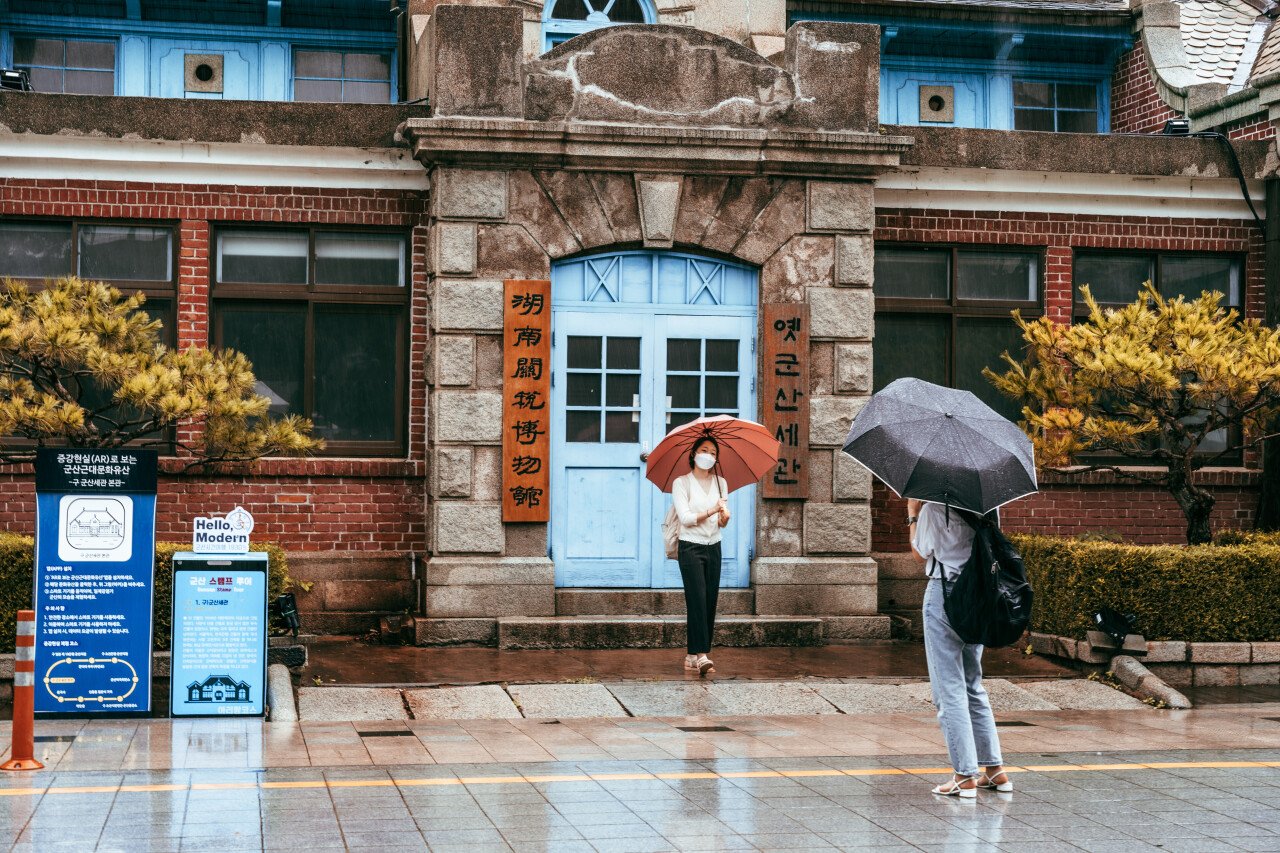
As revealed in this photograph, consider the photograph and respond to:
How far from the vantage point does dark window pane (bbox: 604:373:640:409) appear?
14.0m

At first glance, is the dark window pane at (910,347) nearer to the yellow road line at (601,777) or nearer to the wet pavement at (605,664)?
the wet pavement at (605,664)

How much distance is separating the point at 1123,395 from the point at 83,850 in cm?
921

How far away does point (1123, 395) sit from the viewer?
13.2 metres

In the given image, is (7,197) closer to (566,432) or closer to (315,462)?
(315,462)

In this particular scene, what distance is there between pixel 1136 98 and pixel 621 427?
26.7 feet

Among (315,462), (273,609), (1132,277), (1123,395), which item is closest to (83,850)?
(273,609)

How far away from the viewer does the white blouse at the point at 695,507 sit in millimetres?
12250

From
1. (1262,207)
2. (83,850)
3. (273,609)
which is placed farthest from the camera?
(1262,207)

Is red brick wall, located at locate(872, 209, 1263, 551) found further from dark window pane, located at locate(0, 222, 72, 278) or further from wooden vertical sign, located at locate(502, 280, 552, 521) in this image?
dark window pane, located at locate(0, 222, 72, 278)

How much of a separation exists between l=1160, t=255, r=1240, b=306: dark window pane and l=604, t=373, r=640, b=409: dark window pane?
18.1 ft

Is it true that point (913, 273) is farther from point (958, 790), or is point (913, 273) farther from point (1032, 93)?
point (958, 790)

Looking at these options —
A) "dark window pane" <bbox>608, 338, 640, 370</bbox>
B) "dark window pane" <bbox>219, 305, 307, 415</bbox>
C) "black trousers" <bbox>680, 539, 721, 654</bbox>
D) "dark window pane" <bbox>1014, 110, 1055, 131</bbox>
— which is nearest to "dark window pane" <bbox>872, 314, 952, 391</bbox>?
"dark window pane" <bbox>608, 338, 640, 370</bbox>

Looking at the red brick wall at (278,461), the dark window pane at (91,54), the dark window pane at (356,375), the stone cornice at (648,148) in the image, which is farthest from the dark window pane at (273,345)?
the dark window pane at (91,54)

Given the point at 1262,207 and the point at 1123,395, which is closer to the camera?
the point at 1123,395
